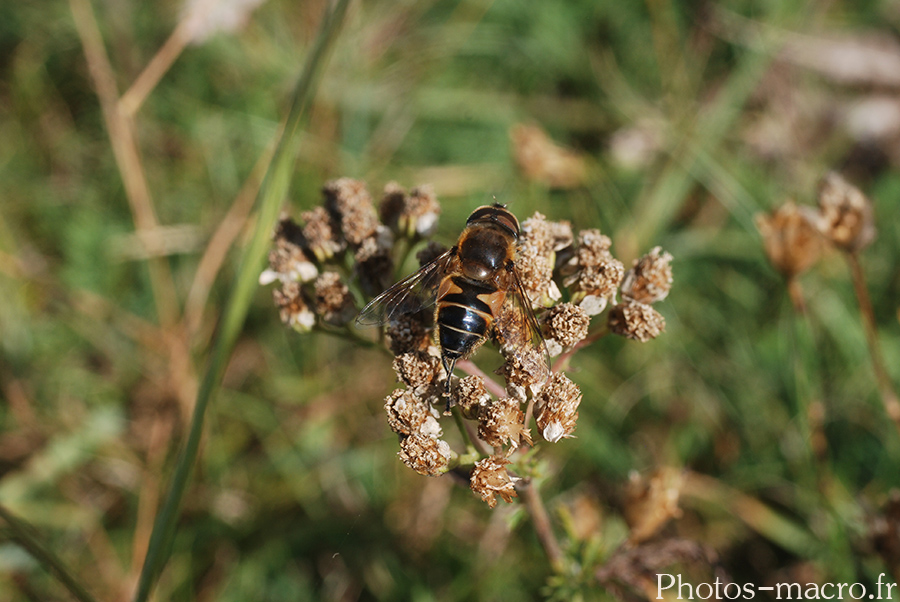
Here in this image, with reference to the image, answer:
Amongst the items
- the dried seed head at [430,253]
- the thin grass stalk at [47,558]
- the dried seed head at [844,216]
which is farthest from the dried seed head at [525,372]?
the thin grass stalk at [47,558]

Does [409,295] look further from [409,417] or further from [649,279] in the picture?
[649,279]

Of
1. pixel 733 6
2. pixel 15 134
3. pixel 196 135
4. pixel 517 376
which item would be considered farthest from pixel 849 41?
pixel 15 134

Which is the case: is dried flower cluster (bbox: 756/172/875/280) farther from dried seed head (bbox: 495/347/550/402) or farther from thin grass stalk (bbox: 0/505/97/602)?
thin grass stalk (bbox: 0/505/97/602)

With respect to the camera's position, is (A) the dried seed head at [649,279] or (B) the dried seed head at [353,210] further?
(B) the dried seed head at [353,210]

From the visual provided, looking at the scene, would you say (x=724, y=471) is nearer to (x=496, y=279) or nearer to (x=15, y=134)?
(x=496, y=279)

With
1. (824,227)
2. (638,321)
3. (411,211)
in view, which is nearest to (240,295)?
(411,211)

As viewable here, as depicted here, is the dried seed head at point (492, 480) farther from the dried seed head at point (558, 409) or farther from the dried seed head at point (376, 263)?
the dried seed head at point (376, 263)
